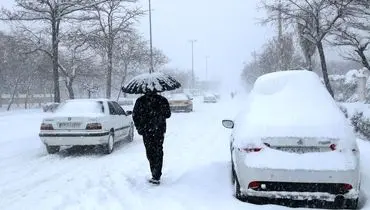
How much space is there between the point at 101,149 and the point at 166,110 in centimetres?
562

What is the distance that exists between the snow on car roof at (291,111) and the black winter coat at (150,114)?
1.49 meters

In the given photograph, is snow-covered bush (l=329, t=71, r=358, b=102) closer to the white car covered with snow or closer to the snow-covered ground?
the snow-covered ground

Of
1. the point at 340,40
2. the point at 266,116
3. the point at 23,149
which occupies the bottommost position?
the point at 23,149

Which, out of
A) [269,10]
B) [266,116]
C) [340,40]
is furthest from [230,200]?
[269,10]

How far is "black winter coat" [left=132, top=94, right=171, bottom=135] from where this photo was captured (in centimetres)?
775

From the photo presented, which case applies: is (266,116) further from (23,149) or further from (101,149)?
(23,149)

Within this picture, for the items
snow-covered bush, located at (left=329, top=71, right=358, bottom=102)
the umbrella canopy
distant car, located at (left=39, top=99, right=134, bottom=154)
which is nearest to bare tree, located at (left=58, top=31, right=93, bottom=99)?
distant car, located at (left=39, top=99, right=134, bottom=154)

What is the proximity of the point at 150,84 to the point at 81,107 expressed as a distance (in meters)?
5.06

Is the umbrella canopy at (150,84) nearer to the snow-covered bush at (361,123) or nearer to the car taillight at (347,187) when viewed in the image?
the car taillight at (347,187)

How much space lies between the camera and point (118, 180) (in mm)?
8273

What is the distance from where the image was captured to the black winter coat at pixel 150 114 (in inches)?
305

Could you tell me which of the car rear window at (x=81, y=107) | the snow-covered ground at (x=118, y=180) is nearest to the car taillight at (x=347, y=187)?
the snow-covered ground at (x=118, y=180)

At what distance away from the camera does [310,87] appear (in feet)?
23.0

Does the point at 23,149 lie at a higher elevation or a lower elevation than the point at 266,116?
lower
